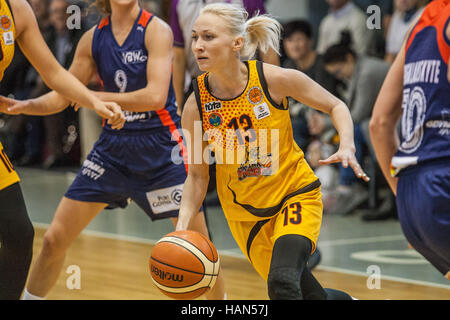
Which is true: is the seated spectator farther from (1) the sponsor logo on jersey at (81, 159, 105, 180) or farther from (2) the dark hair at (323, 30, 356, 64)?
(1) the sponsor logo on jersey at (81, 159, 105, 180)

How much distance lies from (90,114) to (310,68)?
2521 millimetres

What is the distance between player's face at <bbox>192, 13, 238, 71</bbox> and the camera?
11.9 feet

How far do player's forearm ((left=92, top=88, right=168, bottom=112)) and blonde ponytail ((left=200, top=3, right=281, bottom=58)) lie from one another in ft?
2.26

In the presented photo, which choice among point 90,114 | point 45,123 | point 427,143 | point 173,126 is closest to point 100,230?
point 90,114

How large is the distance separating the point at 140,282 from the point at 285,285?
2835 mm

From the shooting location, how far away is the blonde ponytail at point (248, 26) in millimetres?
3691

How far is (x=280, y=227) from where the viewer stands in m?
3.51

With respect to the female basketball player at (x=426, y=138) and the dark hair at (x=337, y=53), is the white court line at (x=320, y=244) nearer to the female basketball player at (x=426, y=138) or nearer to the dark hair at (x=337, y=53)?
the dark hair at (x=337, y=53)

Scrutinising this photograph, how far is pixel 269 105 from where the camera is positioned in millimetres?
3648

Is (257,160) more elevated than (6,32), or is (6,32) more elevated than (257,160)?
(6,32)

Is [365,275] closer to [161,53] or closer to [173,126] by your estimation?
[173,126]

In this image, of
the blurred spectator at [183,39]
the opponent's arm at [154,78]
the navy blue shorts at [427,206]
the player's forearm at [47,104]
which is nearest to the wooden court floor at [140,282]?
the blurred spectator at [183,39]

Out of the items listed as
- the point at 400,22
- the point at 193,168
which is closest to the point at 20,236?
the point at 193,168

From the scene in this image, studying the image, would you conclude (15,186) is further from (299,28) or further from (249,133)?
(299,28)
